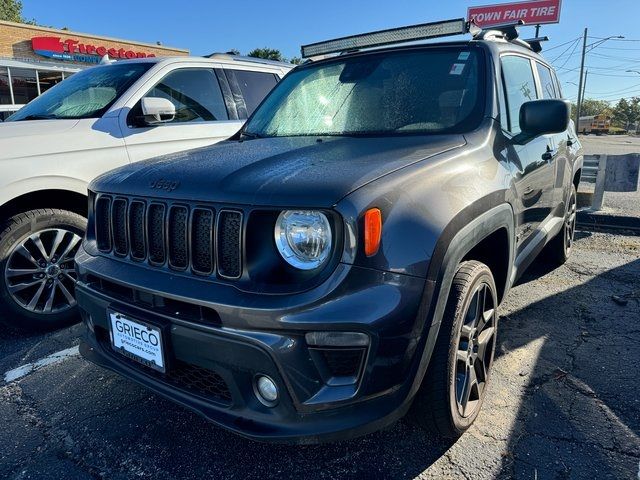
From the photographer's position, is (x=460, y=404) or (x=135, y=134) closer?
(x=460, y=404)

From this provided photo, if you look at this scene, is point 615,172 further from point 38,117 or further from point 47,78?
point 47,78

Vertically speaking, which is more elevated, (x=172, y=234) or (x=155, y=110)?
(x=155, y=110)

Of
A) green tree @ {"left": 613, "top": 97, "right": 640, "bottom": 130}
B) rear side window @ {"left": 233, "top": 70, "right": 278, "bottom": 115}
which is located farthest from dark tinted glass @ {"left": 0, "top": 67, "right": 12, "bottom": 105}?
green tree @ {"left": 613, "top": 97, "right": 640, "bottom": 130}

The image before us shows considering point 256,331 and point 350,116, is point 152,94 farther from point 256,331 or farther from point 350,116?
point 256,331

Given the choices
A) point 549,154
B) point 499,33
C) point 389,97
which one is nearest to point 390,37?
point 389,97

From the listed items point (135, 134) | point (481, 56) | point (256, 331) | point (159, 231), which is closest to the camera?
point (256, 331)

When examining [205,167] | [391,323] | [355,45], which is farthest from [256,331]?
[355,45]

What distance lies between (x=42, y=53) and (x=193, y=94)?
22.0 m

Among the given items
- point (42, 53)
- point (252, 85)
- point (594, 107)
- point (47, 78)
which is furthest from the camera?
point (594, 107)

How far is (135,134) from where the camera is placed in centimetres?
395

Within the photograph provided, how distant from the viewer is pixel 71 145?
3.56 meters

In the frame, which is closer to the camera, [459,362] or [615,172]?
[459,362]

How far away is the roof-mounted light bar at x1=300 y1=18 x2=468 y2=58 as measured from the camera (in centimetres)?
302

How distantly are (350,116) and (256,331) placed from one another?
1651 mm
